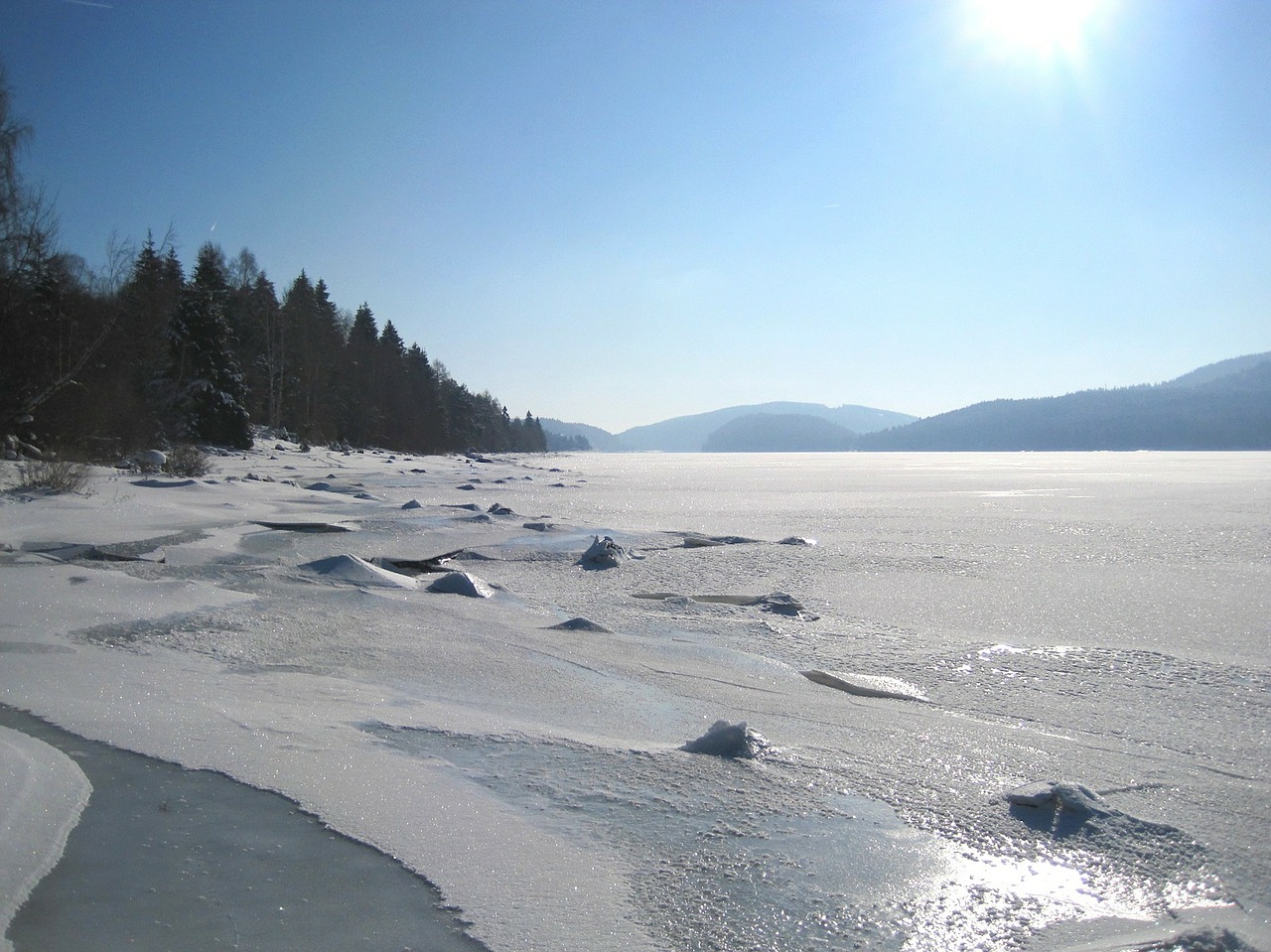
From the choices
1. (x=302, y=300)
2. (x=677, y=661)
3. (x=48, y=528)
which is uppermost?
(x=302, y=300)

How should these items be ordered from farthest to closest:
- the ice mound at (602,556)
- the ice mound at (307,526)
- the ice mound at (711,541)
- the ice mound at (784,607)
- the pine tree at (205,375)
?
1. the pine tree at (205,375)
2. the ice mound at (711,541)
3. the ice mound at (307,526)
4. the ice mound at (602,556)
5. the ice mound at (784,607)

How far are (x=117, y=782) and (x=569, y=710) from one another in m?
1.38

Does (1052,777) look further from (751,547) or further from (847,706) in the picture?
(751,547)

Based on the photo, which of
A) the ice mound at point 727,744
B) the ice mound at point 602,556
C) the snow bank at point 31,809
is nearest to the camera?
the snow bank at point 31,809

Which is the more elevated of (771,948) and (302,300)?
(302,300)

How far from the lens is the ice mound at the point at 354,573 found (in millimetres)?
4801

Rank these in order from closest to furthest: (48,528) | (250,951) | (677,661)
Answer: (250,951)
(677,661)
(48,528)

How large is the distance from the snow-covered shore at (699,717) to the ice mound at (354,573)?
0.09 feet

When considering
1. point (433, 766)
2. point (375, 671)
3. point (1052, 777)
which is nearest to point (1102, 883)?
point (1052, 777)

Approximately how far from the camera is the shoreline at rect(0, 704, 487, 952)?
49.6 inches

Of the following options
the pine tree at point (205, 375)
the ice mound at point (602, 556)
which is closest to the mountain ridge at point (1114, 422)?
the pine tree at point (205, 375)

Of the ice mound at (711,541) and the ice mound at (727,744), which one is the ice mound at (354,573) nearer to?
the ice mound at (727,744)

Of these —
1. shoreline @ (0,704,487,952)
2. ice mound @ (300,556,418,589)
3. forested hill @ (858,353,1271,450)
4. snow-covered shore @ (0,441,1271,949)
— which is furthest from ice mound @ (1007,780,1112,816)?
forested hill @ (858,353,1271,450)

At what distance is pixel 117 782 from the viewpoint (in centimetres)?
181
